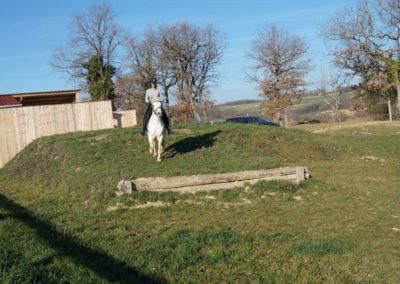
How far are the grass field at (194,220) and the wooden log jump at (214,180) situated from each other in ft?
0.86

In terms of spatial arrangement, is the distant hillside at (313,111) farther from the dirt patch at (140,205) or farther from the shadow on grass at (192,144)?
the dirt patch at (140,205)

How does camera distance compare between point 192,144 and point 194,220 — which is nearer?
point 194,220

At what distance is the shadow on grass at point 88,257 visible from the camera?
522 centimetres

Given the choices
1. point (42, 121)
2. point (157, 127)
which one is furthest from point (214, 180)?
point (42, 121)

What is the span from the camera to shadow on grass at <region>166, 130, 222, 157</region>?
578 inches

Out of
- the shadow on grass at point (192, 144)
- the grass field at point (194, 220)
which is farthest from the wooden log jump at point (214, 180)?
the shadow on grass at point (192, 144)

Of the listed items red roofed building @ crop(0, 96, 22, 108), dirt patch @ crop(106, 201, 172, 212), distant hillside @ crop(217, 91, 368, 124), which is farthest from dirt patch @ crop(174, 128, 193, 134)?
distant hillside @ crop(217, 91, 368, 124)

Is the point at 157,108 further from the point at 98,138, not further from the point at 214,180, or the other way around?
the point at 98,138

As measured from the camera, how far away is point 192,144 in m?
15.5

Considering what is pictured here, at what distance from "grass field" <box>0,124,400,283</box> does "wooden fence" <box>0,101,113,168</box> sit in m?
4.06

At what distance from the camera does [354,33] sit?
48312 mm

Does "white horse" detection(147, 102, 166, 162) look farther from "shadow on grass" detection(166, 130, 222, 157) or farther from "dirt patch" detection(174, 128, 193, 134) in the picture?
"dirt patch" detection(174, 128, 193, 134)

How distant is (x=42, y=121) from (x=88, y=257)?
16827mm

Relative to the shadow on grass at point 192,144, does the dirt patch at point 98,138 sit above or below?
above
